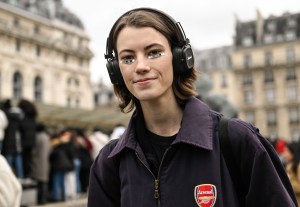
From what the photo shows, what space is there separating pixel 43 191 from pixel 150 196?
728 centimetres

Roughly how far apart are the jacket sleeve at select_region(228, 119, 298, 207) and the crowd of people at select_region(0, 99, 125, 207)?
615cm

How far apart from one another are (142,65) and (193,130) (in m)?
0.31

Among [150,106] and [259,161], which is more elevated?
[150,106]

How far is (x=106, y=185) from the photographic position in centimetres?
206

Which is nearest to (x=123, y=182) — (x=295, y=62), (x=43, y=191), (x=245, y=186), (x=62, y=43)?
(x=245, y=186)

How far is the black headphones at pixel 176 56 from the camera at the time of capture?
6.52 ft

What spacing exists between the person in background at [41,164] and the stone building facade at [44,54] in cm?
3758

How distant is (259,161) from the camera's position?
69.5 inches

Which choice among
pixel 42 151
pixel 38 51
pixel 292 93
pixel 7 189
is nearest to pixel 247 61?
pixel 292 93

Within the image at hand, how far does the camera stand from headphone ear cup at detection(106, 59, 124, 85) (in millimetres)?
2107

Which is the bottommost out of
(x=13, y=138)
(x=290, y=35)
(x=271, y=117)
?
(x=271, y=117)

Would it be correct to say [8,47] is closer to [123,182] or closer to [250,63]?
[250,63]

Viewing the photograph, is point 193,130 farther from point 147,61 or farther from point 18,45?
point 18,45

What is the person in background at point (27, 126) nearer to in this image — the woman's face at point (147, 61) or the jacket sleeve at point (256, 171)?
the woman's face at point (147, 61)
